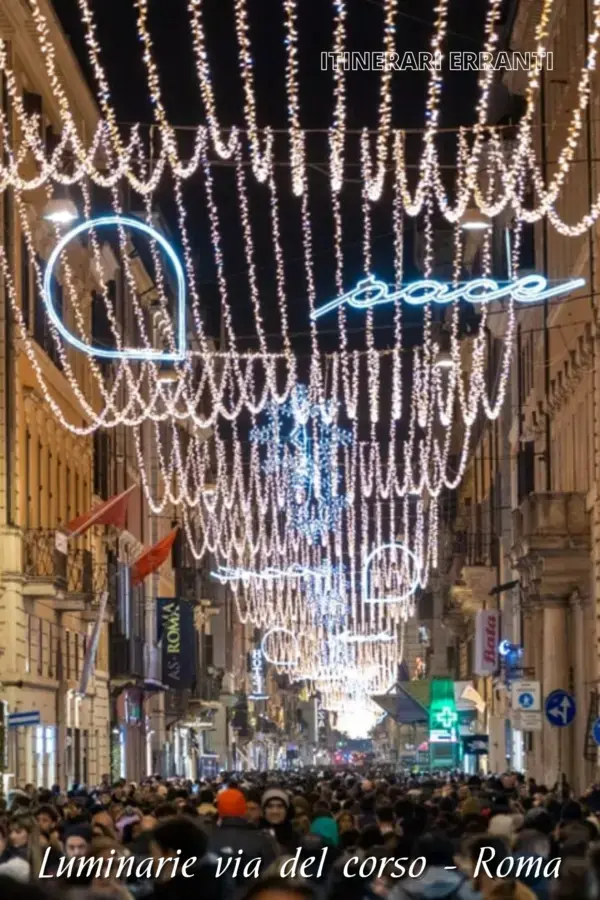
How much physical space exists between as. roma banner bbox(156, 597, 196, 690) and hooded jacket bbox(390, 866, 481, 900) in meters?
60.2

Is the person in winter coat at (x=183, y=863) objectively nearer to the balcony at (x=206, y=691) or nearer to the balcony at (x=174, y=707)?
the balcony at (x=174, y=707)

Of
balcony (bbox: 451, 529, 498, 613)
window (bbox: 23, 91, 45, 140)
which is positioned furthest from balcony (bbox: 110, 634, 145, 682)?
window (bbox: 23, 91, 45, 140)

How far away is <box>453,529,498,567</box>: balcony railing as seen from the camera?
67312 millimetres

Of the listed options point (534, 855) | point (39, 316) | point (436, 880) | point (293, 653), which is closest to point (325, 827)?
point (534, 855)

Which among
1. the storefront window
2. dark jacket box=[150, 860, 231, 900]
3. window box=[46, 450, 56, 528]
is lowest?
the storefront window

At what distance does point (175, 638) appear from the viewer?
7225 centimetres

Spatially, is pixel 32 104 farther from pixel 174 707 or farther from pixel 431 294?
pixel 174 707

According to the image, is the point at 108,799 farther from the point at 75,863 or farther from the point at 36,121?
the point at 75,863

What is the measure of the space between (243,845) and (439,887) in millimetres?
2246

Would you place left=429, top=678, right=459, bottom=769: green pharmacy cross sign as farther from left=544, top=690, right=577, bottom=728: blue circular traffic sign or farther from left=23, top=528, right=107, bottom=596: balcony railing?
left=544, top=690, right=577, bottom=728: blue circular traffic sign

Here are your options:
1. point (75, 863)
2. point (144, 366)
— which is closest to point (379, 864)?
point (75, 863)

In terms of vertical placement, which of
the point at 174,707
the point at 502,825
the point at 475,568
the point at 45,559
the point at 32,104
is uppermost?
the point at 32,104

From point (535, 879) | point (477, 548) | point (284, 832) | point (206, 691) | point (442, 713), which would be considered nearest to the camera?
point (535, 879)

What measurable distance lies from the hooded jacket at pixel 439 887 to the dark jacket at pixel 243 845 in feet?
5.41
